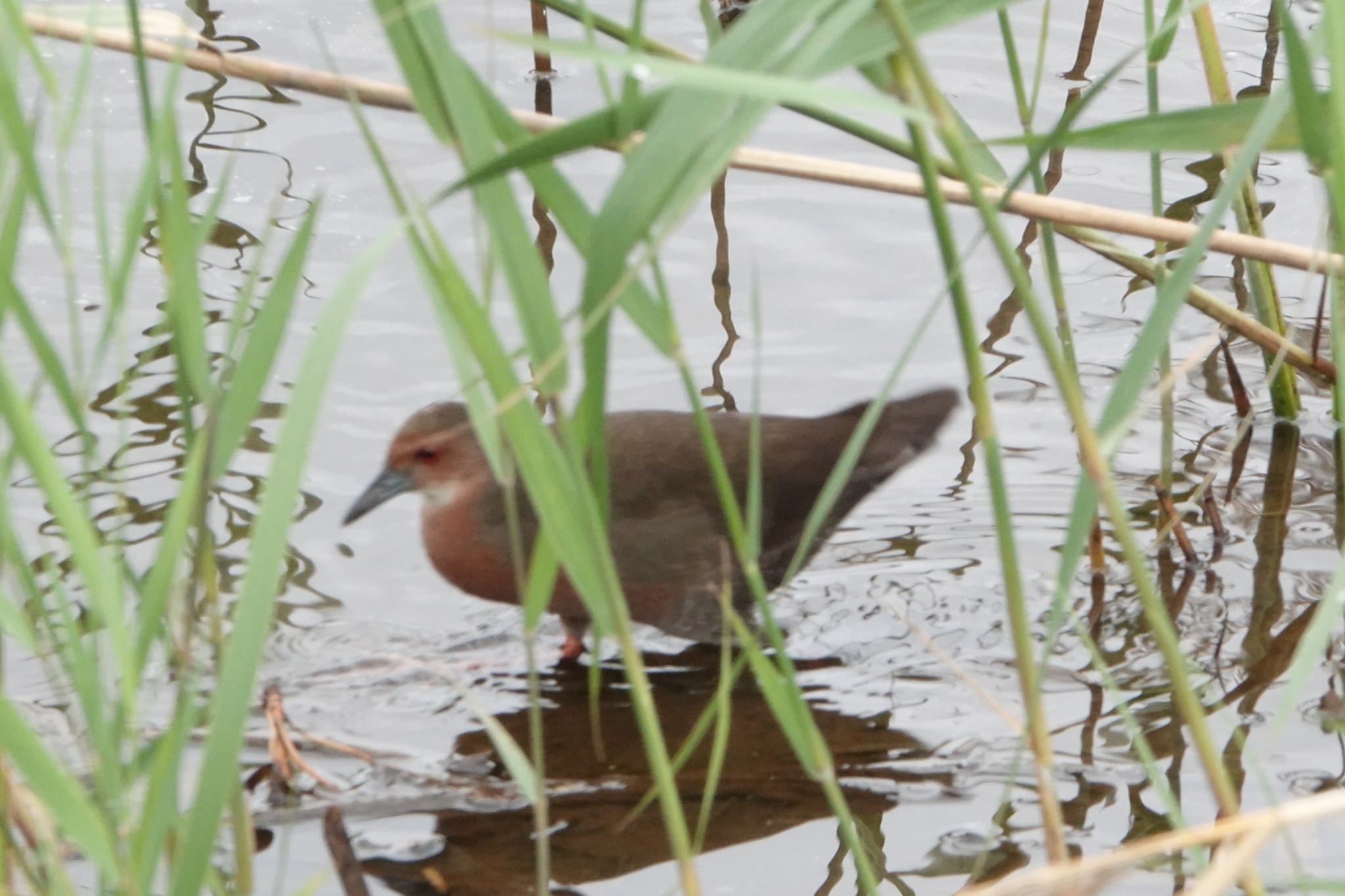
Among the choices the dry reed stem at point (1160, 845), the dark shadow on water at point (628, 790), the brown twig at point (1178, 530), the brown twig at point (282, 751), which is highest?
the brown twig at point (1178, 530)

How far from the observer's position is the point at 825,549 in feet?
13.5

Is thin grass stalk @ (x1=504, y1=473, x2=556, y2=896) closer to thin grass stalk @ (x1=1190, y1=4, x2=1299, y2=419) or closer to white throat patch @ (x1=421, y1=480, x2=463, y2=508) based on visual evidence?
thin grass stalk @ (x1=1190, y1=4, x2=1299, y2=419)

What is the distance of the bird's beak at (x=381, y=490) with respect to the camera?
388 centimetres

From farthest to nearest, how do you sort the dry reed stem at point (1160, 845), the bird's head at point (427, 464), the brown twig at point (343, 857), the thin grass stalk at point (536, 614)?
the bird's head at point (427, 464) < the brown twig at point (343, 857) < the thin grass stalk at point (536, 614) < the dry reed stem at point (1160, 845)

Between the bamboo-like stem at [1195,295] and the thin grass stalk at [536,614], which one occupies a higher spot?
the bamboo-like stem at [1195,295]

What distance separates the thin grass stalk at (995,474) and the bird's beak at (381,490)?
85.9 inches

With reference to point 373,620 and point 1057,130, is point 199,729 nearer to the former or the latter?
point 373,620

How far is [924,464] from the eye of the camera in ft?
14.3

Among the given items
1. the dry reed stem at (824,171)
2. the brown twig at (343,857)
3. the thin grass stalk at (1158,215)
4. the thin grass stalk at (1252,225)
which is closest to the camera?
the dry reed stem at (824,171)

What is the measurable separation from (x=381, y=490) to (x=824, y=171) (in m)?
1.82

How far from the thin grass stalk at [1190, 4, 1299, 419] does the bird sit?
0.68 metres

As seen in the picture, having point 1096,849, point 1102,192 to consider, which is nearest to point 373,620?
point 1096,849

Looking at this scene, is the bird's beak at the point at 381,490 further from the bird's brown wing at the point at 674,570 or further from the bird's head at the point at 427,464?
the bird's brown wing at the point at 674,570

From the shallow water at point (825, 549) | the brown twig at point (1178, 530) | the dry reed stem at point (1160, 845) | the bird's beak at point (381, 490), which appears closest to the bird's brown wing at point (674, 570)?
the shallow water at point (825, 549)
